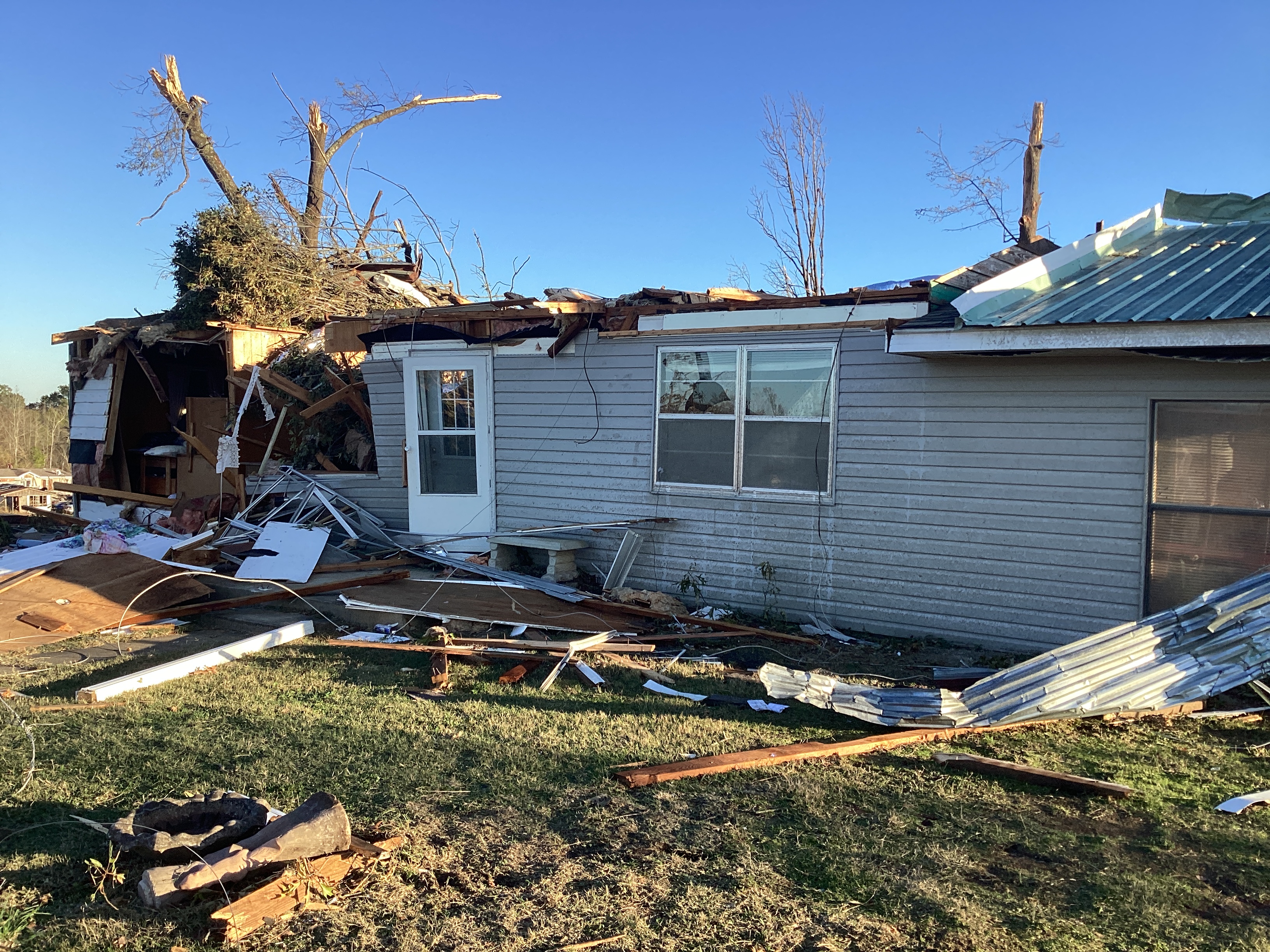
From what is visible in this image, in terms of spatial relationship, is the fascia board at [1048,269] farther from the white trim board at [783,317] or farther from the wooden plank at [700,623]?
the wooden plank at [700,623]

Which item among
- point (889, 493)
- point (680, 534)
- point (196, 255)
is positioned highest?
point (196, 255)

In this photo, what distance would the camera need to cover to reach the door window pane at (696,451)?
8.66 meters

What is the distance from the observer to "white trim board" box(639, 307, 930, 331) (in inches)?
304

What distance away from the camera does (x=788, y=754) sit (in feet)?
16.0

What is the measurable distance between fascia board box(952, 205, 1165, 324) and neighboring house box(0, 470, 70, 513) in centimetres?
1731

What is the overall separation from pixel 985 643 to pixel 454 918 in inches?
219

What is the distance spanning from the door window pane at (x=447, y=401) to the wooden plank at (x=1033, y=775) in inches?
273

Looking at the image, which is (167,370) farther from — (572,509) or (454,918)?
(454,918)

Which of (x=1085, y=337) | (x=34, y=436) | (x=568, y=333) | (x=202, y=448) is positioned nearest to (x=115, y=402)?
(x=202, y=448)

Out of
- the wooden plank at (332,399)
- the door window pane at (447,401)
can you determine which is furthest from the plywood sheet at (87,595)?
the wooden plank at (332,399)

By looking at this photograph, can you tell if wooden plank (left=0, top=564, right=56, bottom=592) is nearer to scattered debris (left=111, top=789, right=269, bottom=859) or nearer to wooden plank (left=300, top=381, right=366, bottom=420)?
wooden plank (left=300, top=381, right=366, bottom=420)

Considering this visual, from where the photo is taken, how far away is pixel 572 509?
9625 millimetres

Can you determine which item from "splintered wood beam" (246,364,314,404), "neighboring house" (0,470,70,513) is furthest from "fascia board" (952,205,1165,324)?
"neighboring house" (0,470,70,513)

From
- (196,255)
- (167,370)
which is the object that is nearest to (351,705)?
(196,255)
